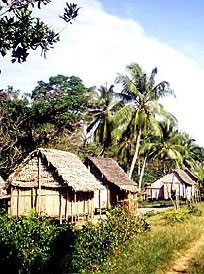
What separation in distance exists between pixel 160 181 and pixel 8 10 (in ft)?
145

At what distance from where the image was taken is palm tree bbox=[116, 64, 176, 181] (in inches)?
1320

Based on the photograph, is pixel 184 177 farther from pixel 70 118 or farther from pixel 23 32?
pixel 23 32

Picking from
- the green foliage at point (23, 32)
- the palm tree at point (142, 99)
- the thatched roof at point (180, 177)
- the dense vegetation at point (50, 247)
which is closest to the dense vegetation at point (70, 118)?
the palm tree at point (142, 99)

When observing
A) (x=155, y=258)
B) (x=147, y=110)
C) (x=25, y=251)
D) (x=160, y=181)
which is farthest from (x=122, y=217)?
(x=160, y=181)

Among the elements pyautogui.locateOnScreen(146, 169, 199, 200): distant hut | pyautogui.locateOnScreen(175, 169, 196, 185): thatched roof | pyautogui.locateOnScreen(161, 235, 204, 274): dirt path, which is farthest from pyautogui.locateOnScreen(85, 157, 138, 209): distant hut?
pyautogui.locateOnScreen(161, 235, 204, 274): dirt path

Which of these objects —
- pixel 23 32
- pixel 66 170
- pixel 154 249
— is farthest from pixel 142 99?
pixel 23 32

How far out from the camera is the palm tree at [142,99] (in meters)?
33.5

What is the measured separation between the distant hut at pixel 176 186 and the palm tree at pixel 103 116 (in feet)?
39.0

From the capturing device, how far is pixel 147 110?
33969mm

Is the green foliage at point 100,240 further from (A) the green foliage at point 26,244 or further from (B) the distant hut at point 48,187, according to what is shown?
(B) the distant hut at point 48,187

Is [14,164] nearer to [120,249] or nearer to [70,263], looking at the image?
[120,249]

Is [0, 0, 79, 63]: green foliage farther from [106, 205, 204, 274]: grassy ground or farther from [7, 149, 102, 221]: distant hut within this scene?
[7, 149, 102, 221]: distant hut

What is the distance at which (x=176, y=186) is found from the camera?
157 ft

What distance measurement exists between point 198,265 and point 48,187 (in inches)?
493
